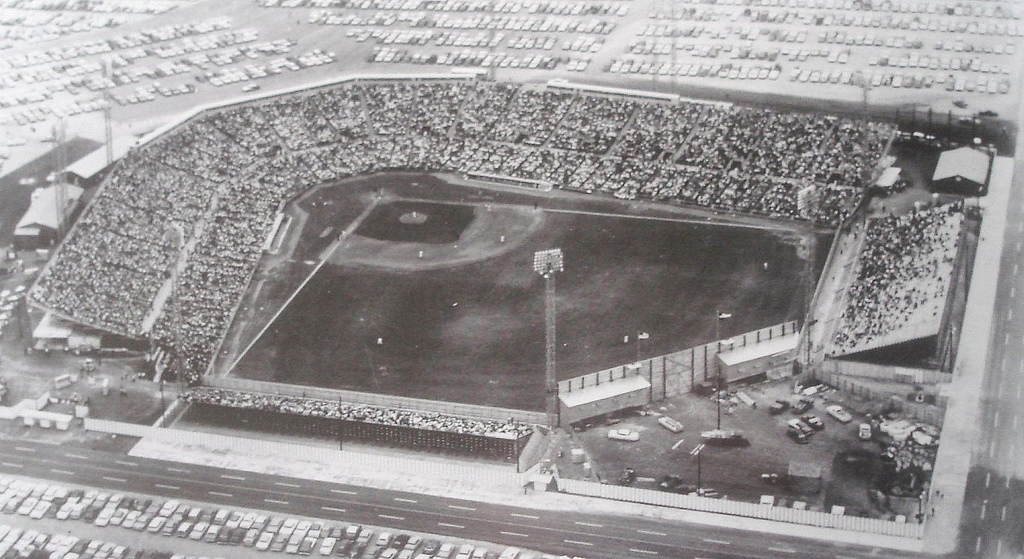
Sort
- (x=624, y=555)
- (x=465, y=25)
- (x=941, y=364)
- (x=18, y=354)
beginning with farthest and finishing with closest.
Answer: (x=465, y=25)
(x=18, y=354)
(x=941, y=364)
(x=624, y=555)

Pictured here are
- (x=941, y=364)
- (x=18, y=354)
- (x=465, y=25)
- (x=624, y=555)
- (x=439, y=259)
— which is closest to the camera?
(x=624, y=555)

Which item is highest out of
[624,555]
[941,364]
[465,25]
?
[465,25]

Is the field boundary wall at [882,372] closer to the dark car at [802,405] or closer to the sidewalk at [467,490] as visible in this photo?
the dark car at [802,405]

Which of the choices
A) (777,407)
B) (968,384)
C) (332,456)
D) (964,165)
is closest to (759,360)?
(777,407)

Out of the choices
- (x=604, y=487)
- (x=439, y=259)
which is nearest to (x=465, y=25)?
(x=439, y=259)

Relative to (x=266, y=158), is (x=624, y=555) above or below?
below

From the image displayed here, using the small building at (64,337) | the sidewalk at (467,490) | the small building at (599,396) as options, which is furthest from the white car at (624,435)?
the small building at (64,337)

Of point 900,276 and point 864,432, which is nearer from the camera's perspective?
point 864,432

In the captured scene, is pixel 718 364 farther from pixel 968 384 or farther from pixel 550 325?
pixel 968 384

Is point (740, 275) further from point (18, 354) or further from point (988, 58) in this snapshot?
point (18, 354)
